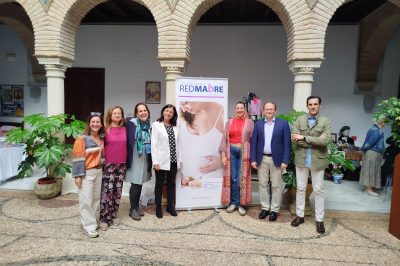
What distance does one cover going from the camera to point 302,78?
494cm

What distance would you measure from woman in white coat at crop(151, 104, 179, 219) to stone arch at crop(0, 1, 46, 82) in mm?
5561

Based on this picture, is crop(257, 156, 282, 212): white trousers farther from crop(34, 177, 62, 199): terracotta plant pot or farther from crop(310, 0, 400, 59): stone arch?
crop(34, 177, 62, 199): terracotta plant pot

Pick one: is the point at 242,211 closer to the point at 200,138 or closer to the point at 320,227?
the point at 320,227

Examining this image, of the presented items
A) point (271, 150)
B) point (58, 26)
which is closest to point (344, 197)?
point (271, 150)

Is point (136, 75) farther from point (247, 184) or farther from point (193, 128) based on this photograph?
point (247, 184)

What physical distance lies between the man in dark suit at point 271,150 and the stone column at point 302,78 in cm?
146

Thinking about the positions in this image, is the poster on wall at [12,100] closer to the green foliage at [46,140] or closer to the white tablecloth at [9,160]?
the white tablecloth at [9,160]

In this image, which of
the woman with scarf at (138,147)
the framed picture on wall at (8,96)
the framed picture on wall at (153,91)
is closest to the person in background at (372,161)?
the woman with scarf at (138,147)

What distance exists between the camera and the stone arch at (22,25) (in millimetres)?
7043

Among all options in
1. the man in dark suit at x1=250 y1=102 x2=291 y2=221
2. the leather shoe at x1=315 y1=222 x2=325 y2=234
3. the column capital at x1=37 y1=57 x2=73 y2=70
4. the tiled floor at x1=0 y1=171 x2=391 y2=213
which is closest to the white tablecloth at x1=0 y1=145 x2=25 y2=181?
the tiled floor at x1=0 y1=171 x2=391 y2=213

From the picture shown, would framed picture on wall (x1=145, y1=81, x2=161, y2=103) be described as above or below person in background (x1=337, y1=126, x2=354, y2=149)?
above

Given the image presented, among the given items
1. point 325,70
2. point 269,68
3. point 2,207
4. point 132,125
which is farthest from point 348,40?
point 2,207

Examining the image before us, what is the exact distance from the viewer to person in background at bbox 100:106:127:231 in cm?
343

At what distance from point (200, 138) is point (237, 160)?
582mm
